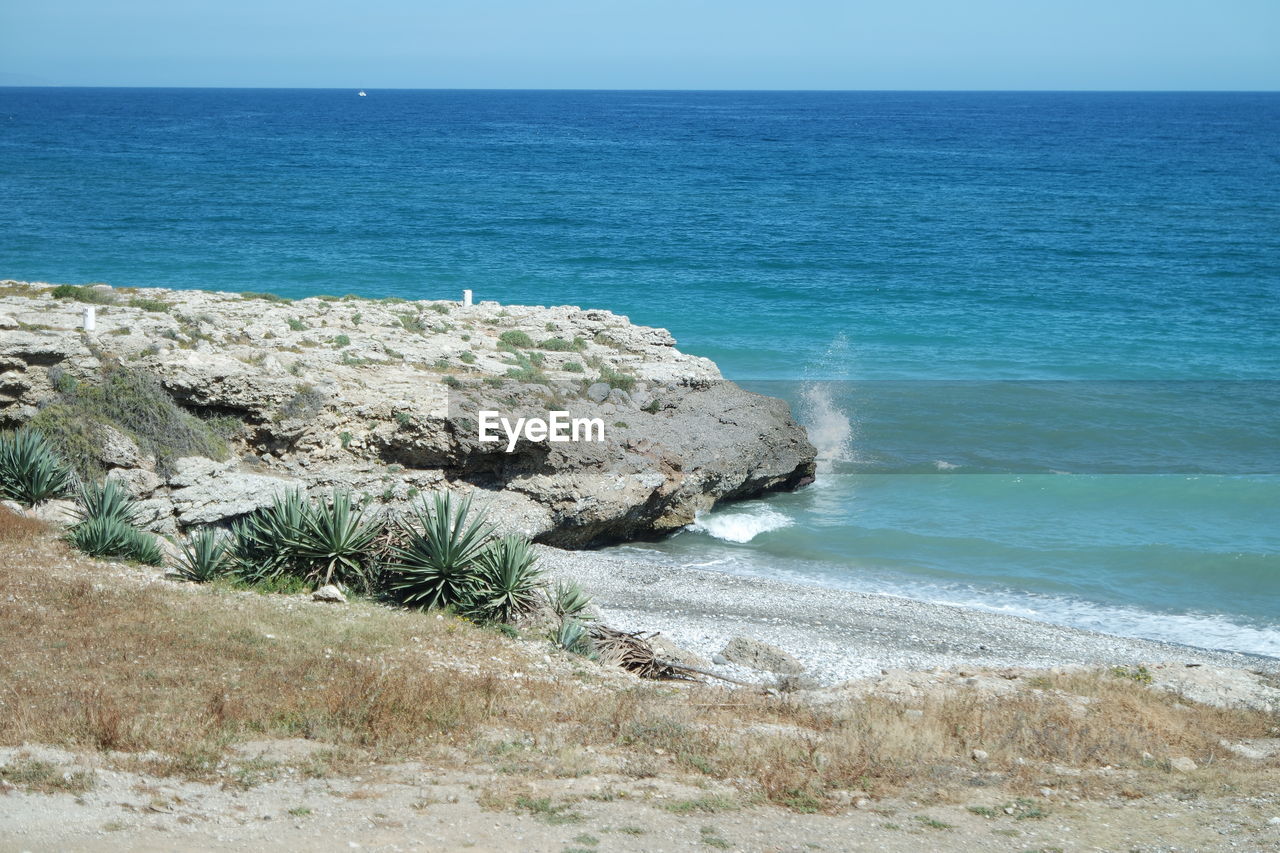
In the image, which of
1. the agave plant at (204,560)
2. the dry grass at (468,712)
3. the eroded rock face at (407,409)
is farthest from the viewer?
the eroded rock face at (407,409)

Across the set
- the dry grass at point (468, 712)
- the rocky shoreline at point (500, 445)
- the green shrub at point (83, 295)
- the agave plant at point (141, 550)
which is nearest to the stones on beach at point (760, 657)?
the rocky shoreline at point (500, 445)

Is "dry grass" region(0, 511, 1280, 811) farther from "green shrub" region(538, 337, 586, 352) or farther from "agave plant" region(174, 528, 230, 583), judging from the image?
"green shrub" region(538, 337, 586, 352)

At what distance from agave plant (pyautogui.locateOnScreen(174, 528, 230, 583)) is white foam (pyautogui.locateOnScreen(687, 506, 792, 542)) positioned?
9485 mm

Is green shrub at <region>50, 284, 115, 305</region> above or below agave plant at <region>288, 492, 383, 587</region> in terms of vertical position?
above

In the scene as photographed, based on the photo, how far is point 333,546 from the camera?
44.0ft

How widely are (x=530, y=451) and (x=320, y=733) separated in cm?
1016

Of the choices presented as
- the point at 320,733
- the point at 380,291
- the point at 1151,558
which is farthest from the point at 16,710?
the point at 380,291

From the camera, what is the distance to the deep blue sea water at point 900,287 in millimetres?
19938

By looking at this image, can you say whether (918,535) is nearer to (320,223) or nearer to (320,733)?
(320,733)

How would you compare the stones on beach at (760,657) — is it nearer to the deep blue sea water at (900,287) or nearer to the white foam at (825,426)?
the deep blue sea water at (900,287)

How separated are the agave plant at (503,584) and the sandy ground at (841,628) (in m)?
1.70

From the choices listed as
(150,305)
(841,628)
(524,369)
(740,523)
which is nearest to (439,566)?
(841,628)

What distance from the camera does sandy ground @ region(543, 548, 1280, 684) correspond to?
46.7 ft

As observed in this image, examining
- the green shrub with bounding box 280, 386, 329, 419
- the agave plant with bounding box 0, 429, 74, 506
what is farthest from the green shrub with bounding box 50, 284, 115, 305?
the agave plant with bounding box 0, 429, 74, 506
